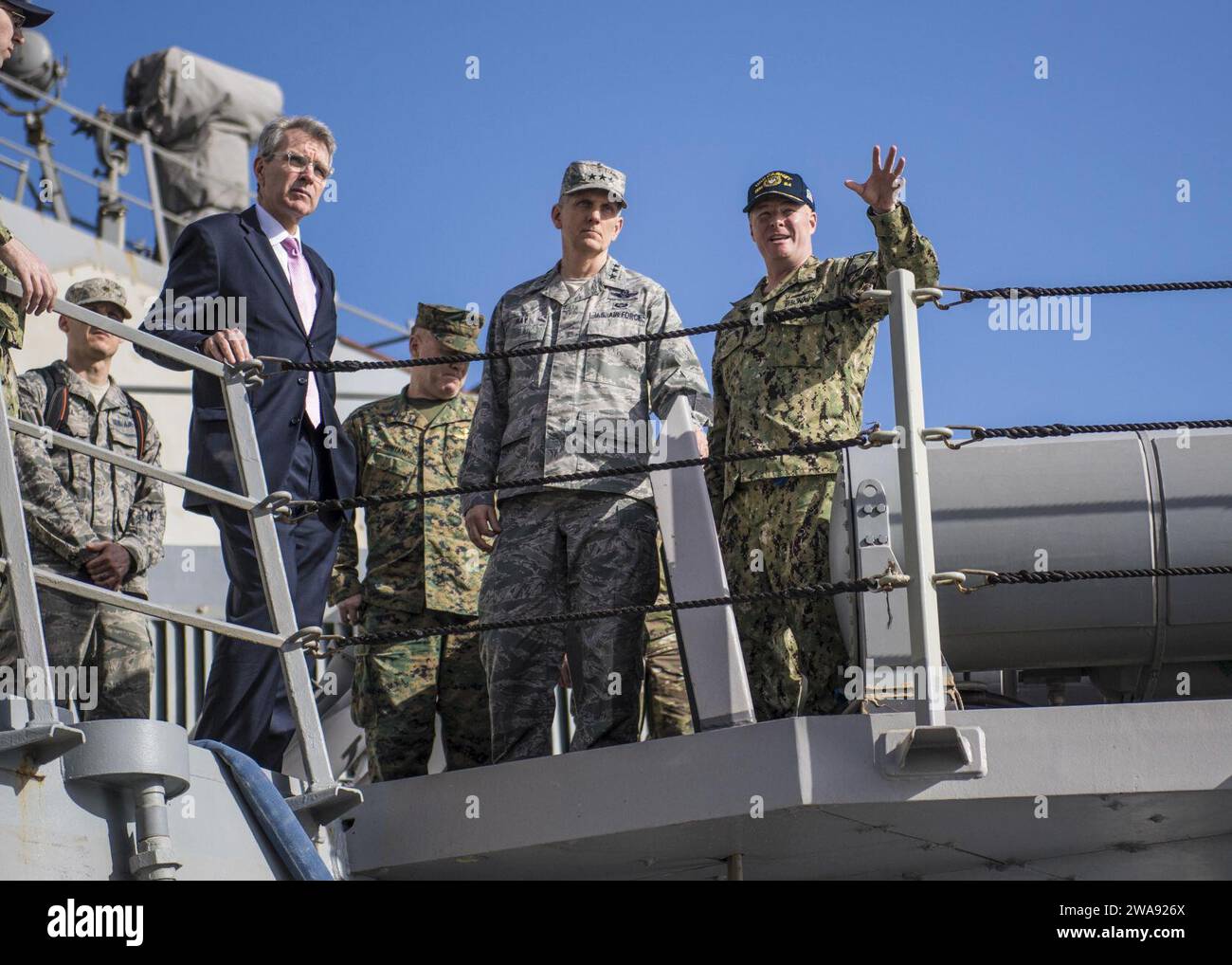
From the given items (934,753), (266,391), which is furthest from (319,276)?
(934,753)

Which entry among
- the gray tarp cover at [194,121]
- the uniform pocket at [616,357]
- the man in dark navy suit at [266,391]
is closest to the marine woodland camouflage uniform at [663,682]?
the uniform pocket at [616,357]

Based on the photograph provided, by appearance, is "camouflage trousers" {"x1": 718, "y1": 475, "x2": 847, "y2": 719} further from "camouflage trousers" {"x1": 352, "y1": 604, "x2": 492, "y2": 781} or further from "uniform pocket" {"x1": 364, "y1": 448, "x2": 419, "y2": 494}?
"uniform pocket" {"x1": 364, "y1": 448, "x2": 419, "y2": 494}

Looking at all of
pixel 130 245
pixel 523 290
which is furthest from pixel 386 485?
pixel 130 245

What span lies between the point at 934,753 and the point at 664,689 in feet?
4.91

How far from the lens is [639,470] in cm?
404

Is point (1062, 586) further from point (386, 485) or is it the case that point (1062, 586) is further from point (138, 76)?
point (138, 76)

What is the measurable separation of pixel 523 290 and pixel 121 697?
5.59 ft

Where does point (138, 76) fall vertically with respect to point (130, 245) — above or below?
above

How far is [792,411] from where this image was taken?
4859mm

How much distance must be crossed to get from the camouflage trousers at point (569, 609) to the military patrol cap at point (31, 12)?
1.64 meters

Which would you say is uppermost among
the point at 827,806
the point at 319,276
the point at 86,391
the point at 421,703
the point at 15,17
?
the point at 15,17

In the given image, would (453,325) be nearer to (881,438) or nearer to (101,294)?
(101,294)

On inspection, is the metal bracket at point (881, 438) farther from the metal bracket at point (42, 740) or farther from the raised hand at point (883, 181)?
the metal bracket at point (42, 740)

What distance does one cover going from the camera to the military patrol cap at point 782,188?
5113mm
